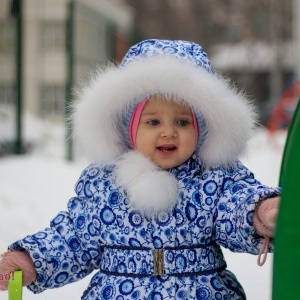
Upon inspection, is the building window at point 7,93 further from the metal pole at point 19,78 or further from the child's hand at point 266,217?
the child's hand at point 266,217

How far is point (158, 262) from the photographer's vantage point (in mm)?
2062

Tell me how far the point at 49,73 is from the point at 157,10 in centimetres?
2339

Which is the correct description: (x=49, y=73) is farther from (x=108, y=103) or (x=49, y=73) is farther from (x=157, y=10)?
(x=157, y=10)

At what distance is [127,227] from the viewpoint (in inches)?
83.6

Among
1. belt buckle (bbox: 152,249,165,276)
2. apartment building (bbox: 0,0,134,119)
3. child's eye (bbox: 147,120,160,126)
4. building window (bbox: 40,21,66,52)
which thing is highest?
building window (bbox: 40,21,66,52)

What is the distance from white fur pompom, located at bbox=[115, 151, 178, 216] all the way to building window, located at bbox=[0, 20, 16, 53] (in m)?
5.42

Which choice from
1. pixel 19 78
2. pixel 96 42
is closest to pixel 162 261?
pixel 19 78

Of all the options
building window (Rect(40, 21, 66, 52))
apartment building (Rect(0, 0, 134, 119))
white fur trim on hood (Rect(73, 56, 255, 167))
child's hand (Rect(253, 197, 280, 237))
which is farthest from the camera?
building window (Rect(40, 21, 66, 52))

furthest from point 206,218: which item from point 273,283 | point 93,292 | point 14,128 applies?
point 14,128

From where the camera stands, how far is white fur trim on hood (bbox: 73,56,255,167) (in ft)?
7.07

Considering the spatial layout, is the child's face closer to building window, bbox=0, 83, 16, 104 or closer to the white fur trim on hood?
the white fur trim on hood

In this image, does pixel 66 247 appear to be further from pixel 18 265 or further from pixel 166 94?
pixel 166 94

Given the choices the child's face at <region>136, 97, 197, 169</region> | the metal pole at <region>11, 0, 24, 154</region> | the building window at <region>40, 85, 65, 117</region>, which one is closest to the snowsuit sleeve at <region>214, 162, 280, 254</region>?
the child's face at <region>136, 97, 197, 169</region>

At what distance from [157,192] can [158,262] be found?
0.64 ft
